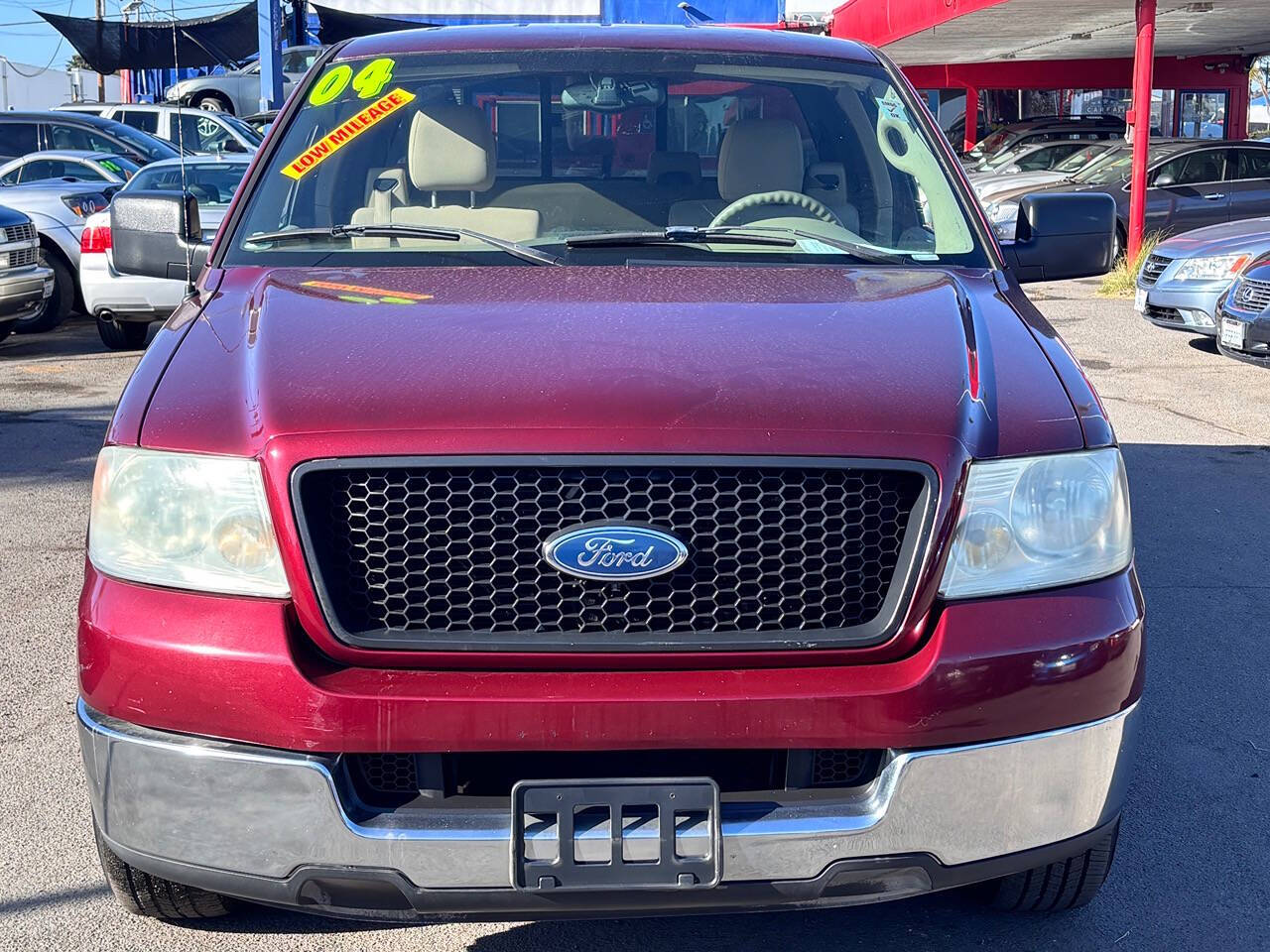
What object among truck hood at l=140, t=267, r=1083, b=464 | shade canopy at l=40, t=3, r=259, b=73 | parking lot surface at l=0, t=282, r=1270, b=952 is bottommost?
parking lot surface at l=0, t=282, r=1270, b=952

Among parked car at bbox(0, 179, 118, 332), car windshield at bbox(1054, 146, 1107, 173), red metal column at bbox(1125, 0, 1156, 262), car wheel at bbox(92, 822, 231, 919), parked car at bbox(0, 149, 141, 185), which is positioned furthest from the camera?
car windshield at bbox(1054, 146, 1107, 173)

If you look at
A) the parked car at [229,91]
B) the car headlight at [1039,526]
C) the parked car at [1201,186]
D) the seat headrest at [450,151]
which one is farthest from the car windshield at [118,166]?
the parked car at [229,91]

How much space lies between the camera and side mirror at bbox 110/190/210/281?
3.89 m

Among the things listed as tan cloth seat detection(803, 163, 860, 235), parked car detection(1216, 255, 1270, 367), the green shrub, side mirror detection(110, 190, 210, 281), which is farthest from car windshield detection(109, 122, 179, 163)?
tan cloth seat detection(803, 163, 860, 235)

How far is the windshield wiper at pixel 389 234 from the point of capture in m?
3.39

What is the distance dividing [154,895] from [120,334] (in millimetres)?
9069

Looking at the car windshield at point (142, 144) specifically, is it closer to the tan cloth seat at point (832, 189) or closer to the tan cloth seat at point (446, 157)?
the tan cloth seat at point (446, 157)

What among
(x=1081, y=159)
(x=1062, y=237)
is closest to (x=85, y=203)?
(x=1062, y=237)

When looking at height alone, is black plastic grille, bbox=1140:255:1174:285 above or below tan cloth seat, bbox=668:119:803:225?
below

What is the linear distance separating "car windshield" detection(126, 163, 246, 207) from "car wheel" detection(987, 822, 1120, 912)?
29.6ft

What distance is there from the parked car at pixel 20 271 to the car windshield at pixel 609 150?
24.6 feet

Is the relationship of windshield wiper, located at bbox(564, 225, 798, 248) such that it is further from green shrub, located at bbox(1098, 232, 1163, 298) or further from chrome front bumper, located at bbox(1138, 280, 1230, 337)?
green shrub, located at bbox(1098, 232, 1163, 298)

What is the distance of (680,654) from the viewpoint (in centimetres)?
236

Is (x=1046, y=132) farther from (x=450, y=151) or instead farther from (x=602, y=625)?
(x=602, y=625)
